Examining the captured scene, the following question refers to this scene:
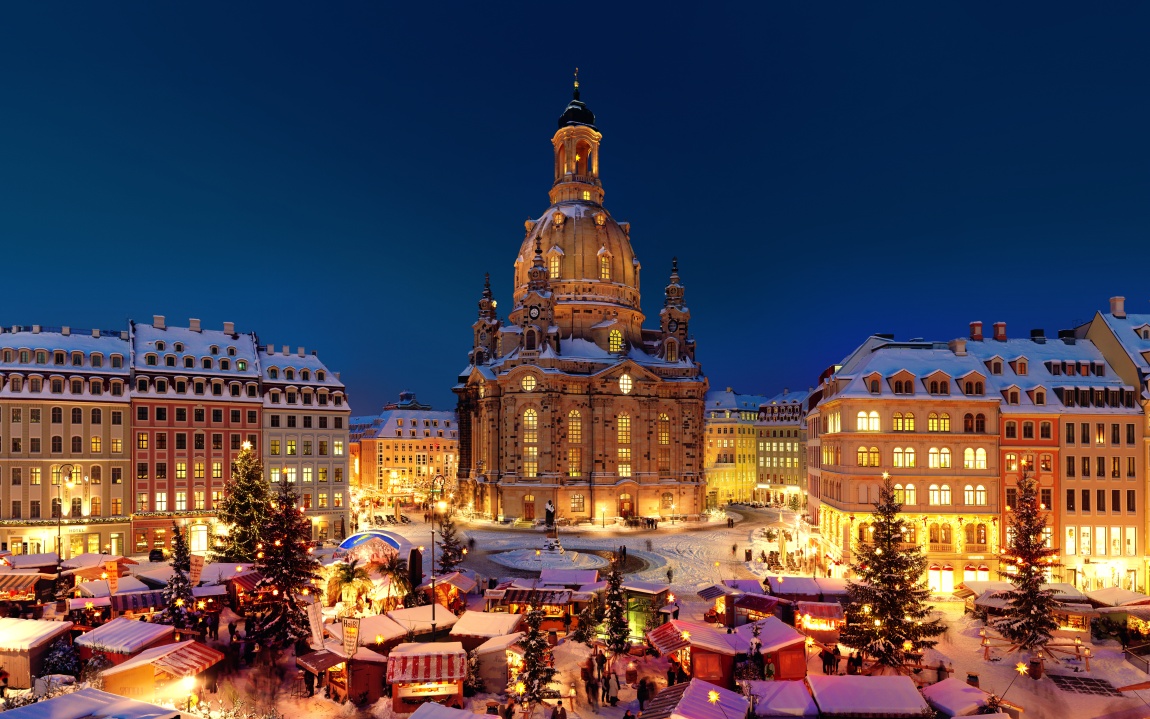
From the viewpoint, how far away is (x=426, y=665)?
27.3 meters

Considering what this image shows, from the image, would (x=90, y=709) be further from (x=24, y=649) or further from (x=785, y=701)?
(x=785, y=701)

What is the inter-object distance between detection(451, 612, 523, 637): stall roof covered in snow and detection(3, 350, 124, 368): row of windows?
43471mm

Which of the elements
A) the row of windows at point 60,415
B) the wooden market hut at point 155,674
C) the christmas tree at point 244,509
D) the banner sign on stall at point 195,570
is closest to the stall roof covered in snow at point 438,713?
the wooden market hut at point 155,674

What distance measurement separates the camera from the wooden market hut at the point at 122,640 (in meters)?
28.9

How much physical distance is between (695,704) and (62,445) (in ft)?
180

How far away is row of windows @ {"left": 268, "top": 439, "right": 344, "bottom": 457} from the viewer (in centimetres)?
6638

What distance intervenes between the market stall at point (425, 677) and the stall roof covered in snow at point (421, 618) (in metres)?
4.55

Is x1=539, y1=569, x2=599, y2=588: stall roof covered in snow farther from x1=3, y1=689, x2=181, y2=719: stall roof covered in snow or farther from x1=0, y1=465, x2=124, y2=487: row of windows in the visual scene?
x1=0, y1=465, x2=124, y2=487: row of windows

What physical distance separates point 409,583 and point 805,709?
2322 cm

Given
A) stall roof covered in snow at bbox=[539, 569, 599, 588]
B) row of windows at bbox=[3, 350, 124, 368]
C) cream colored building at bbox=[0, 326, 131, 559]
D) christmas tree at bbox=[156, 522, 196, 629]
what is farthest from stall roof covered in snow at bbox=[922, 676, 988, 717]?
row of windows at bbox=[3, 350, 124, 368]

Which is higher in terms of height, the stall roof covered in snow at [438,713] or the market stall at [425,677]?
the stall roof covered in snow at [438,713]

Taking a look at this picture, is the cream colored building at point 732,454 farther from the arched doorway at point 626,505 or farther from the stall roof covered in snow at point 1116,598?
the stall roof covered in snow at point 1116,598

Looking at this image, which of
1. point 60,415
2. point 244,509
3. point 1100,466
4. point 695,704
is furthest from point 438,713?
point 60,415

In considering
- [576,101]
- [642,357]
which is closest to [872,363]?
[642,357]
